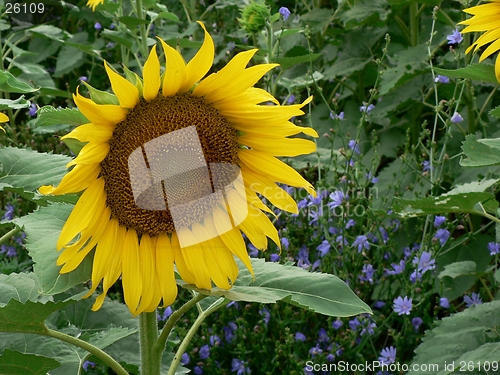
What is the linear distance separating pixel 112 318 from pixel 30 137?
1.90m

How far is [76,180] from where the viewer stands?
96 centimetres

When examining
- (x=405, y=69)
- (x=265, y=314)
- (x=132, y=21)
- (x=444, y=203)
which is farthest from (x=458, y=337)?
(x=132, y=21)

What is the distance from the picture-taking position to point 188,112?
106 cm

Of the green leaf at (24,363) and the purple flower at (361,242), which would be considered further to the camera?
the purple flower at (361,242)

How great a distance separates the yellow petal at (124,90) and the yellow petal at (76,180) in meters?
0.10

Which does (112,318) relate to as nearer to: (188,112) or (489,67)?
(188,112)

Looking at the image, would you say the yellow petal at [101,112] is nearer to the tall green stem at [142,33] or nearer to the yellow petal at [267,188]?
the yellow petal at [267,188]

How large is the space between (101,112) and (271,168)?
311mm

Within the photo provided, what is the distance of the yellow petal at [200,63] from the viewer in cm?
98

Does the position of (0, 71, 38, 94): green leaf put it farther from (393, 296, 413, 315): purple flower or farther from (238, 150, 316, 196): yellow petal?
(393, 296, 413, 315): purple flower

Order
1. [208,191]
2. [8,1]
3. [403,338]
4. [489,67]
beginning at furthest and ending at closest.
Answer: [8,1], [403,338], [489,67], [208,191]

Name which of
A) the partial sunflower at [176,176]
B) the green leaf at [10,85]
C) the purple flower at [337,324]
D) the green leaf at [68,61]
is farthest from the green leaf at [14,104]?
the green leaf at [68,61]

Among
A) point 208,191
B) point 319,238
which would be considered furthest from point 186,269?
point 319,238

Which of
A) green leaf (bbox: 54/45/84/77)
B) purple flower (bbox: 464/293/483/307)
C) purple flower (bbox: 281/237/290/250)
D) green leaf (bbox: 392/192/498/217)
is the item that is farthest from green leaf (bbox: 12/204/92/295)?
green leaf (bbox: 54/45/84/77)
